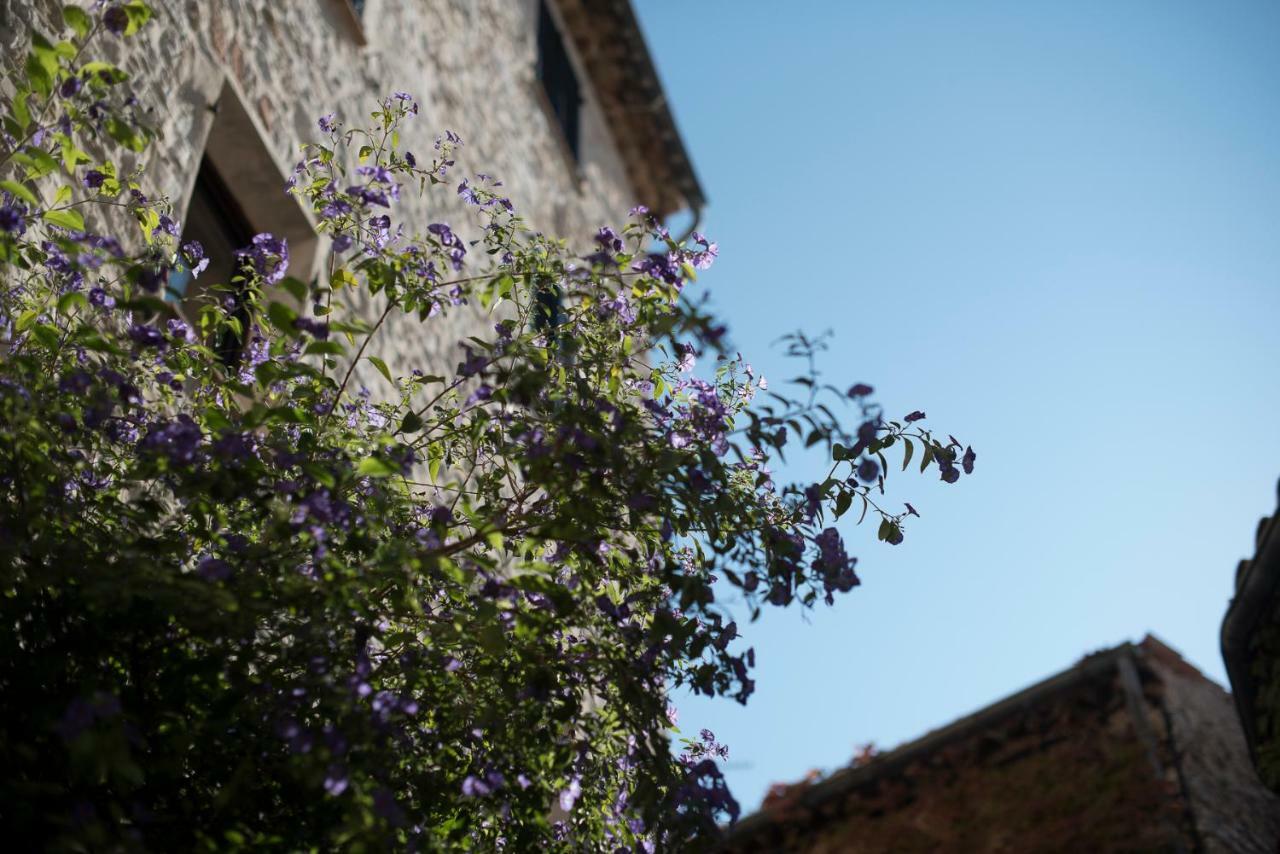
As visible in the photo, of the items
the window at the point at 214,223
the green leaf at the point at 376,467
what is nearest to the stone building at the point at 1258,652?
the green leaf at the point at 376,467

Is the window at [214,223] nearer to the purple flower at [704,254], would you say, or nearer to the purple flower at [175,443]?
the purple flower at [704,254]

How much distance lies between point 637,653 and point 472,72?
209 inches

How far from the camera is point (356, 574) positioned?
209 cm

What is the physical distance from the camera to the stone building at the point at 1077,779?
568 centimetres

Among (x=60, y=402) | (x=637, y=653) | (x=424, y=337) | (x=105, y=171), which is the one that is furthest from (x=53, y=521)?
(x=424, y=337)

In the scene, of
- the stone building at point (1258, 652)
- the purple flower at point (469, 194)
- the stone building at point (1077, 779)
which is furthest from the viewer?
the stone building at point (1077, 779)

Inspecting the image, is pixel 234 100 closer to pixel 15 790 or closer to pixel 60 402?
pixel 60 402

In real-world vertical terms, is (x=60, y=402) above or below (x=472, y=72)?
below

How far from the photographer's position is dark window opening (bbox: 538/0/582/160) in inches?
334

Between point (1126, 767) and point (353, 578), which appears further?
point (1126, 767)

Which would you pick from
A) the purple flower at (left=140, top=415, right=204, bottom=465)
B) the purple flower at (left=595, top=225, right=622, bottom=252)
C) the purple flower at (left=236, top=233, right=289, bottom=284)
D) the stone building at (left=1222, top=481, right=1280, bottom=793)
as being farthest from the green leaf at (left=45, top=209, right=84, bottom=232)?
the stone building at (left=1222, top=481, right=1280, bottom=793)

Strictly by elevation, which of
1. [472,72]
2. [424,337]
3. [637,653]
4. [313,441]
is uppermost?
[472,72]

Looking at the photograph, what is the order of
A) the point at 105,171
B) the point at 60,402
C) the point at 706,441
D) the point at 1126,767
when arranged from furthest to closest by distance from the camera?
the point at 1126,767 < the point at 105,171 < the point at 706,441 < the point at 60,402

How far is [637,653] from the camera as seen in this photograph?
2.44 m
